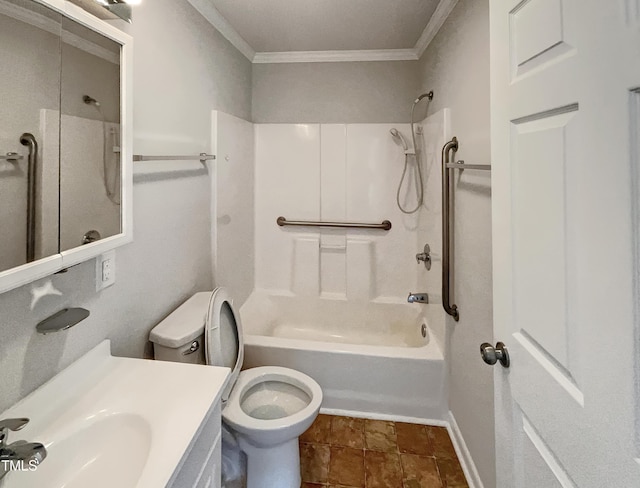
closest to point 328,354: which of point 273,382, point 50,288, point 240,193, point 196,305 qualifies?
point 273,382

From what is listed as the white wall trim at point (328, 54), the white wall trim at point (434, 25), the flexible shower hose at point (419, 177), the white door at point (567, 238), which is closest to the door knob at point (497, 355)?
the white door at point (567, 238)

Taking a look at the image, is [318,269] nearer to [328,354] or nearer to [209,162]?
[328,354]

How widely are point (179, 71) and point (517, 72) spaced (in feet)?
5.08

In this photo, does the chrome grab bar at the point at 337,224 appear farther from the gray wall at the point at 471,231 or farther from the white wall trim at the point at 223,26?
the white wall trim at the point at 223,26

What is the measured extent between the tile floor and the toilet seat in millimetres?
380

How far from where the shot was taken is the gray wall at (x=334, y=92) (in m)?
2.84

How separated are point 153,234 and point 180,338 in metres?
0.48

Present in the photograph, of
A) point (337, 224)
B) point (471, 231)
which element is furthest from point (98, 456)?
point (337, 224)

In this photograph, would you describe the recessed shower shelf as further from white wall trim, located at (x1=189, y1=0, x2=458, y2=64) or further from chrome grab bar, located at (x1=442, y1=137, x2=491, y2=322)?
chrome grab bar, located at (x1=442, y1=137, x2=491, y2=322)

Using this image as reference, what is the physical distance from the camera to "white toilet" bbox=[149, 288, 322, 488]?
4.74 ft

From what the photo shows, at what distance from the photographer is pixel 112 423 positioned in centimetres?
95

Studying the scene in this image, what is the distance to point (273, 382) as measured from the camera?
1864 mm

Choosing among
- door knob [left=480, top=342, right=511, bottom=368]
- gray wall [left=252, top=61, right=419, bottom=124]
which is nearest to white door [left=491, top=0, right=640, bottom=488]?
door knob [left=480, top=342, right=511, bottom=368]

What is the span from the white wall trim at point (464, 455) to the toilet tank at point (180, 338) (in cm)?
139
